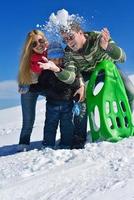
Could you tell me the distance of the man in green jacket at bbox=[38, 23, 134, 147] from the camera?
15.4ft

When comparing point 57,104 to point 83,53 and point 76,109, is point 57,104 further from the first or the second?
point 83,53

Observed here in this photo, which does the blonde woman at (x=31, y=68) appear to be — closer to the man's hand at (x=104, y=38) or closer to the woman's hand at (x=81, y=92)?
the woman's hand at (x=81, y=92)

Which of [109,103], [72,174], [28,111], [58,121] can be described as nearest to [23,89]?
[28,111]

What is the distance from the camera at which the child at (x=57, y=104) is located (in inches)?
197

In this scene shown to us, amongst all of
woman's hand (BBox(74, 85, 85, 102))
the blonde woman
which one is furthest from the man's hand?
the blonde woman

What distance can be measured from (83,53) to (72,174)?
1790 millimetres

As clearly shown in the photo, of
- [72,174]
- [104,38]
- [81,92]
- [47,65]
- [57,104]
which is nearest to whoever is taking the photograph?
[72,174]

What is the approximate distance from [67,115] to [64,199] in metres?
2.29

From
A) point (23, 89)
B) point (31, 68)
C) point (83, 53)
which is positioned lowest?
point (23, 89)

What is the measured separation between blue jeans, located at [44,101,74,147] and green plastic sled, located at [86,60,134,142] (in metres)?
0.31

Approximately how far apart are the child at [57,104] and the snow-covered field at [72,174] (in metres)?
0.70

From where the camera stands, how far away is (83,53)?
192 inches

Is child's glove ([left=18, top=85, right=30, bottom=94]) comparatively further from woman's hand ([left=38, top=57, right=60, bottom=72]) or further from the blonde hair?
woman's hand ([left=38, top=57, right=60, bottom=72])

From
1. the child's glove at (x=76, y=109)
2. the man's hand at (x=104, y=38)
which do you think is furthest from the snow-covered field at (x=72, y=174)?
the man's hand at (x=104, y=38)
